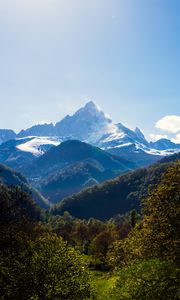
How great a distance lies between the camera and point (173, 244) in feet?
138

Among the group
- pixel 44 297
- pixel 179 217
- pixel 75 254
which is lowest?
pixel 44 297

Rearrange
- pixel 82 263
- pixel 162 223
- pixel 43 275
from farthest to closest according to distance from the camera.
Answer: pixel 82 263 → pixel 162 223 → pixel 43 275

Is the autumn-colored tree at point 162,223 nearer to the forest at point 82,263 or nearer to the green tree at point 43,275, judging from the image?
the forest at point 82,263

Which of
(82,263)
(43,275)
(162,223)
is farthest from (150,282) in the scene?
(82,263)

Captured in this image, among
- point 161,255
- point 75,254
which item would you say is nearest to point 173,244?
point 161,255

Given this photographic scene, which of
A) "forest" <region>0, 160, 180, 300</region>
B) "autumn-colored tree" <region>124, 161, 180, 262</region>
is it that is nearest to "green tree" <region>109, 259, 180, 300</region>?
"forest" <region>0, 160, 180, 300</region>

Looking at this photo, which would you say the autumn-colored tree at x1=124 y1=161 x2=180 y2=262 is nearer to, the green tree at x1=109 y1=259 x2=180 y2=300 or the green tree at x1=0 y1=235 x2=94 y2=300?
the green tree at x1=109 y1=259 x2=180 y2=300

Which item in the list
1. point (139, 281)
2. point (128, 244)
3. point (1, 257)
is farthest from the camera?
point (128, 244)

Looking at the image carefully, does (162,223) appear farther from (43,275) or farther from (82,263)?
(43,275)

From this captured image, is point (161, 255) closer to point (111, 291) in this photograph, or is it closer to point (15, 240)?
point (111, 291)

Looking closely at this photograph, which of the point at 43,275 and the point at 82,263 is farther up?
the point at 82,263

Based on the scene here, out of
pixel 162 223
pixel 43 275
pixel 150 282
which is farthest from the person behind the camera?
pixel 162 223

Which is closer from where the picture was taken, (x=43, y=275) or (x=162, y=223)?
(x=43, y=275)

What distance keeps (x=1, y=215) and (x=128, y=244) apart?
19.5 m
